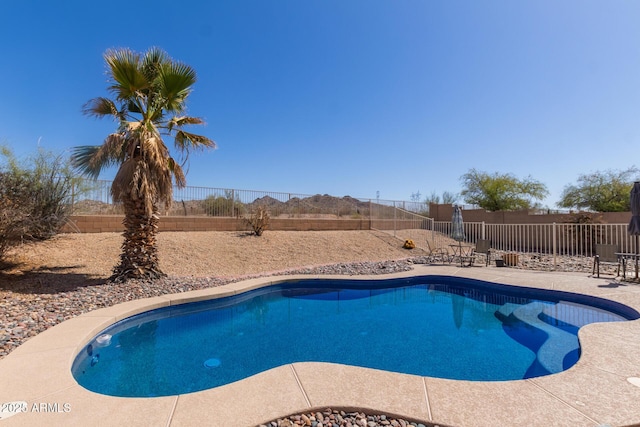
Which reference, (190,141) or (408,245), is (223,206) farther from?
(408,245)

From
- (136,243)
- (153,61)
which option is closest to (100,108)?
(153,61)

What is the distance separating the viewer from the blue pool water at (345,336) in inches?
153

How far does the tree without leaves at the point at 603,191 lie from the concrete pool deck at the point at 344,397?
22.0 metres

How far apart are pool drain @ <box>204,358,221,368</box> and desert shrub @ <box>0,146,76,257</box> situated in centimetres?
596

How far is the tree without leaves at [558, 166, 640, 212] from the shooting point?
18.8 m

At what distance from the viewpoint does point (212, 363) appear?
4184mm

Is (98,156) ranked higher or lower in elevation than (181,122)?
lower

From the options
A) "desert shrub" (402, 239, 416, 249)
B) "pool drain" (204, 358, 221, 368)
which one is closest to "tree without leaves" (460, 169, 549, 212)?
"desert shrub" (402, 239, 416, 249)

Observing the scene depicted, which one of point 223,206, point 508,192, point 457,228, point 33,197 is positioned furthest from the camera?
point 508,192

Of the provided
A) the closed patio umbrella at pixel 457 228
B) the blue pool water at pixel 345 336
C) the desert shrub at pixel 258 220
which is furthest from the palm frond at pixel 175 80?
the closed patio umbrella at pixel 457 228

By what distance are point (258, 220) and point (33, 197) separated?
24.5ft

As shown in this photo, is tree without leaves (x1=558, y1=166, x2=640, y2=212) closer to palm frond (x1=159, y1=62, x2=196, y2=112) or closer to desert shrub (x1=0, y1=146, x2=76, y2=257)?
palm frond (x1=159, y1=62, x2=196, y2=112)

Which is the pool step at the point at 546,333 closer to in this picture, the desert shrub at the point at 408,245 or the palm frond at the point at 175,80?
the desert shrub at the point at 408,245

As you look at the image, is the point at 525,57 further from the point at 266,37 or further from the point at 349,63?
the point at 266,37
